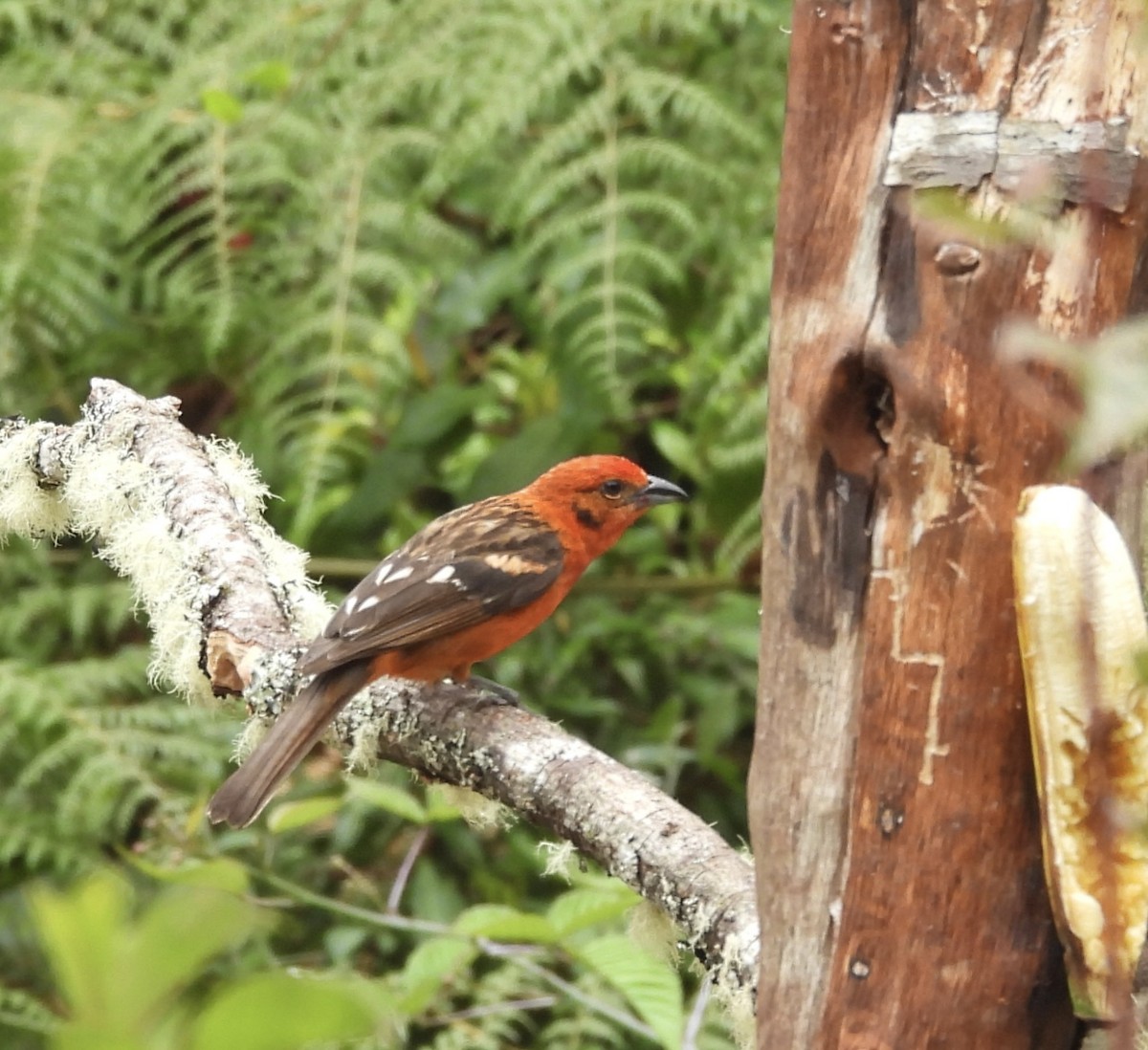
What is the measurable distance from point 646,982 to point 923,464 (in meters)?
1.29

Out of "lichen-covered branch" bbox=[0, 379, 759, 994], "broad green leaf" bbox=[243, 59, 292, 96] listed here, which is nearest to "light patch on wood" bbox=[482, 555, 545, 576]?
"lichen-covered branch" bbox=[0, 379, 759, 994]

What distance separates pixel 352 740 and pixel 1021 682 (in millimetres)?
1701

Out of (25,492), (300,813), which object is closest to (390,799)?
(300,813)

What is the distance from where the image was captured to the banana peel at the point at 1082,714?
133cm

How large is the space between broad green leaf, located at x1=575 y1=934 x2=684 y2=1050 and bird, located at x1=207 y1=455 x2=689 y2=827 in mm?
642

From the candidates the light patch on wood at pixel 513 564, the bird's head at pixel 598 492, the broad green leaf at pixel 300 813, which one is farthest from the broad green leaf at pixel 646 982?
the bird's head at pixel 598 492

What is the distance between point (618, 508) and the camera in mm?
3693

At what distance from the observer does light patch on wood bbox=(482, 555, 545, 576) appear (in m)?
3.34

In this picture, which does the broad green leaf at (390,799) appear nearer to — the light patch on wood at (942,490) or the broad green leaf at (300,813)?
the broad green leaf at (300,813)

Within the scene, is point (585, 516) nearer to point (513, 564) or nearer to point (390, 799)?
point (513, 564)

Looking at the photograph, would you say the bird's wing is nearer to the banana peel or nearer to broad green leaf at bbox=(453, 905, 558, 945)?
broad green leaf at bbox=(453, 905, 558, 945)

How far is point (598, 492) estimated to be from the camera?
3.67m

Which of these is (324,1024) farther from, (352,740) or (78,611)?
(78,611)

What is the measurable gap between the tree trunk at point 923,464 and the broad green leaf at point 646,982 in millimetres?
906
